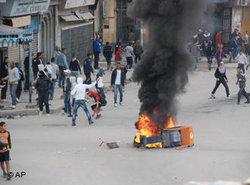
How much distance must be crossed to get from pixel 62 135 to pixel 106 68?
1388cm

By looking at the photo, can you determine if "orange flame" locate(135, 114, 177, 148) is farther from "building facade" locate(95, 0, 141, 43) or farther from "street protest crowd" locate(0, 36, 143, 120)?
"building facade" locate(95, 0, 141, 43)

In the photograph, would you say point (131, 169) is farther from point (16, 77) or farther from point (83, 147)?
point (16, 77)

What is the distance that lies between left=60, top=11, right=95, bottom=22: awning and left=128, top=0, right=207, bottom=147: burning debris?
13.5m

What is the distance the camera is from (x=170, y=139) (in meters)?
12.2

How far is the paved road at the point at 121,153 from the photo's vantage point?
10297mm

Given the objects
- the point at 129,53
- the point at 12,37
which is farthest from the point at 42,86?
the point at 129,53

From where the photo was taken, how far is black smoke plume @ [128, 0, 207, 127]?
41.9 ft

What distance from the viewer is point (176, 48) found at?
13.0 m

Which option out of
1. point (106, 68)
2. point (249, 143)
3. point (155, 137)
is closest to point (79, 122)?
point (155, 137)

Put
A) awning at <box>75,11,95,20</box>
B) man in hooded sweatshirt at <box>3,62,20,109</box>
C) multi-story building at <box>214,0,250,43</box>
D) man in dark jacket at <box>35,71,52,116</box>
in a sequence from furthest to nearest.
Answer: multi-story building at <box>214,0,250,43</box> < awning at <box>75,11,95,20</box> < man in hooded sweatshirt at <box>3,62,20,109</box> < man in dark jacket at <box>35,71,52,116</box>

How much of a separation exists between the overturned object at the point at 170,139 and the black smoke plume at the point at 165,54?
1.28 ft

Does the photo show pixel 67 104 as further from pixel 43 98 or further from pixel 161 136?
pixel 161 136

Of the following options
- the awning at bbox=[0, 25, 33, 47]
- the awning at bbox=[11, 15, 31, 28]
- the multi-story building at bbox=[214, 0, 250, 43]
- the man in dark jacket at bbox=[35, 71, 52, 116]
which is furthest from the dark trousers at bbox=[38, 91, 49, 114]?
the multi-story building at bbox=[214, 0, 250, 43]

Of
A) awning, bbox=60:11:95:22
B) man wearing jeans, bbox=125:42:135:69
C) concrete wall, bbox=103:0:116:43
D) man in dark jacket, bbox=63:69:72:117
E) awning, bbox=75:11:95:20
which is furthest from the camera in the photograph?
concrete wall, bbox=103:0:116:43
